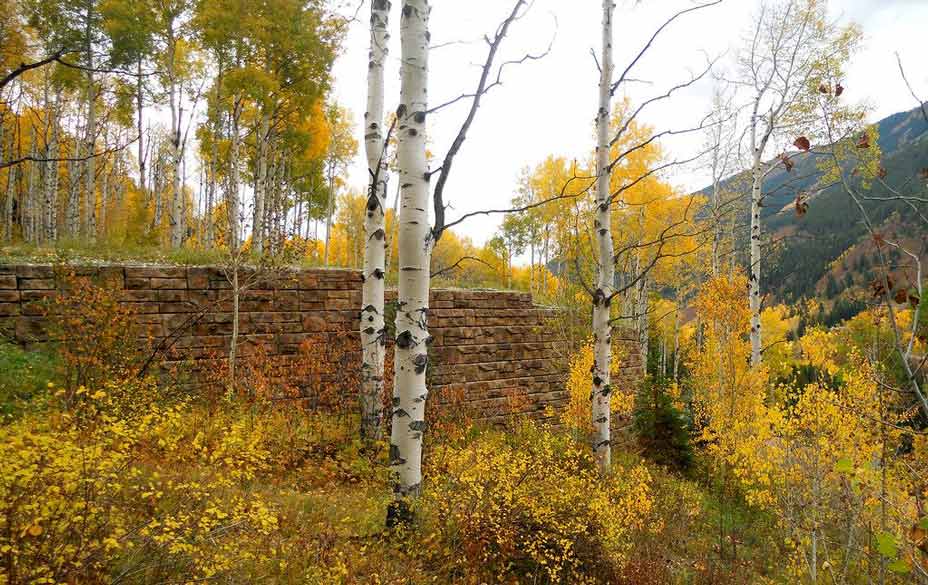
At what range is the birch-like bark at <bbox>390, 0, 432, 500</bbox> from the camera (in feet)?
9.95

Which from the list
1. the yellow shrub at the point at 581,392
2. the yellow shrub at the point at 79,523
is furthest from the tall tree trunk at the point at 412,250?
the yellow shrub at the point at 581,392

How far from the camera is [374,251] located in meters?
5.34

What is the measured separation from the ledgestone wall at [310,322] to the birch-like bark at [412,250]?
14.3 ft

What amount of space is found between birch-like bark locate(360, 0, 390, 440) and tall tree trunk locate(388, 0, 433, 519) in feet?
6.42

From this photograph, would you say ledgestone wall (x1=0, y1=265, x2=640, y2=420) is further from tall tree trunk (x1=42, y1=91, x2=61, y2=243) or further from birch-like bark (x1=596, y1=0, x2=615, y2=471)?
tall tree trunk (x1=42, y1=91, x2=61, y2=243)

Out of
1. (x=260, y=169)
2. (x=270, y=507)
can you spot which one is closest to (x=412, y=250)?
(x=270, y=507)

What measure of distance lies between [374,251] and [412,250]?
2.42 m

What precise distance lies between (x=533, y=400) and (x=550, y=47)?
810 cm

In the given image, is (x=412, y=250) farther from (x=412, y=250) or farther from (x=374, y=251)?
(x=374, y=251)

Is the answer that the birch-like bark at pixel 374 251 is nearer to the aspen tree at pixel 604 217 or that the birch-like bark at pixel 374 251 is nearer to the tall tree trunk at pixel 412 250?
the tall tree trunk at pixel 412 250

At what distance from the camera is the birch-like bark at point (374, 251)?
5215 mm

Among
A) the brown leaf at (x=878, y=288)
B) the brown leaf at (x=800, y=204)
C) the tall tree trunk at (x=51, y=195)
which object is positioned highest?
the tall tree trunk at (x=51, y=195)

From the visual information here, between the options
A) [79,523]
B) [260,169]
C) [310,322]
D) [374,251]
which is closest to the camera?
[79,523]

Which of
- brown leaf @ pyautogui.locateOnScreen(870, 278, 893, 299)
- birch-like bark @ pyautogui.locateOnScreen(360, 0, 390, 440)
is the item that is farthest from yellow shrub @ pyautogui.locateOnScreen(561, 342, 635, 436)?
brown leaf @ pyautogui.locateOnScreen(870, 278, 893, 299)
